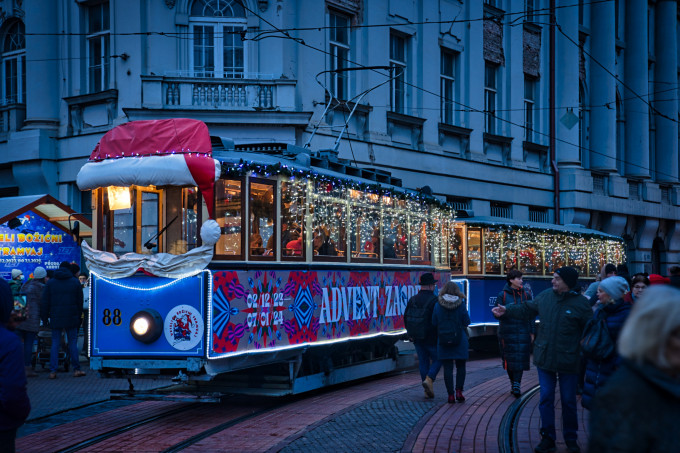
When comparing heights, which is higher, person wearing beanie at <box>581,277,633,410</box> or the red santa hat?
the red santa hat

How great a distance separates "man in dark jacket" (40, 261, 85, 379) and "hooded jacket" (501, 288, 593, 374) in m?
8.32

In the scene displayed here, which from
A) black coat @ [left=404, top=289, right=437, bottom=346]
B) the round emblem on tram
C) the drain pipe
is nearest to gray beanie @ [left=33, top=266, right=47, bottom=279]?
the round emblem on tram

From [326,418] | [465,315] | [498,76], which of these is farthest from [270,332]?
[498,76]

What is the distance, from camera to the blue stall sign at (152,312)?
968 cm

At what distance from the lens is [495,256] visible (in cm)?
1927

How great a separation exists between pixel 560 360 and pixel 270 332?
3.90 meters

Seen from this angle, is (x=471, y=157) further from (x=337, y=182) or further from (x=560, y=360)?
(x=560, y=360)

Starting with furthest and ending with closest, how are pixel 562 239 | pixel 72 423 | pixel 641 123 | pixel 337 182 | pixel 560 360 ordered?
pixel 641 123, pixel 562 239, pixel 337 182, pixel 72 423, pixel 560 360

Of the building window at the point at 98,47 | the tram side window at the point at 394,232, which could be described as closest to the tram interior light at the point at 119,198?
Result: the tram side window at the point at 394,232

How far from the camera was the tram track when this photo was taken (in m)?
8.14

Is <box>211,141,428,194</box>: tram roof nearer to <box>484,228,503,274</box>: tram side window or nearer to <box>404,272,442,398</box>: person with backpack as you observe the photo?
<box>404,272,442,398</box>: person with backpack

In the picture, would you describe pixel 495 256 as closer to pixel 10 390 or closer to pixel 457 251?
pixel 457 251

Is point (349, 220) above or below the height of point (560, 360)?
above

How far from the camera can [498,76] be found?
28281mm
